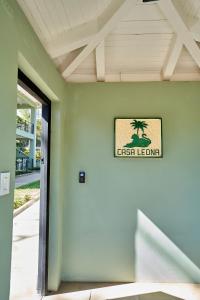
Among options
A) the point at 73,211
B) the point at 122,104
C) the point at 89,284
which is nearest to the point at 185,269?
the point at 89,284

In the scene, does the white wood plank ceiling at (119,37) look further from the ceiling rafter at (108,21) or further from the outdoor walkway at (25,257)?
the outdoor walkway at (25,257)

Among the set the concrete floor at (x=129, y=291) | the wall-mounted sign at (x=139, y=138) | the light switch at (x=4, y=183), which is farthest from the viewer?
the wall-mounted sign at (x=139, y=138)

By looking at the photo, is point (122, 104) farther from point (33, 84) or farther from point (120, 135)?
point (33, 84)

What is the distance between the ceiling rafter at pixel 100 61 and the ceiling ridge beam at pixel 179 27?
58 cm

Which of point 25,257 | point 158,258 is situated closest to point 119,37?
point 158,258

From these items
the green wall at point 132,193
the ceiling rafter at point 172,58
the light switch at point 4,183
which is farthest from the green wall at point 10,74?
the ceiling rafter at point 172,58

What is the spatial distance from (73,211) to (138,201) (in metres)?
0.72

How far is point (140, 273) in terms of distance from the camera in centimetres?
256

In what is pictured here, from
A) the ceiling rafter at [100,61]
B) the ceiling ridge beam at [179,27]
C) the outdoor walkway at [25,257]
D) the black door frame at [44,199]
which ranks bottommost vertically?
the outdoor walkway at [25,257]

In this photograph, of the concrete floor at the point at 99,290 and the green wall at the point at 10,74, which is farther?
the concrete floor at the point at 99,290

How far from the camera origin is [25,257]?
3051 mm

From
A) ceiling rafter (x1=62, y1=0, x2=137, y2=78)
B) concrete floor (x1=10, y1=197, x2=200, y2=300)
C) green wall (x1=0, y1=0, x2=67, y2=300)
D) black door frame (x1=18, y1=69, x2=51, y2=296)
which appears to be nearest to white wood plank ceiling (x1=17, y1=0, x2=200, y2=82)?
ceiling rafter (x1=62, y1=0, x2=137, y2=78)

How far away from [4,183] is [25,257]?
2.18 meters

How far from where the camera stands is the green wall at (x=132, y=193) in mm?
2562
